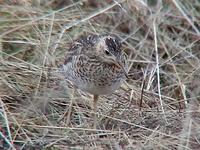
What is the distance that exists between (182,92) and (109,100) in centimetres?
57

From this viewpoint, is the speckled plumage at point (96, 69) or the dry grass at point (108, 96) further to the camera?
the dry grass at point (108, 96)

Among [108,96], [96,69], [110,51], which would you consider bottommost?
[108,96]

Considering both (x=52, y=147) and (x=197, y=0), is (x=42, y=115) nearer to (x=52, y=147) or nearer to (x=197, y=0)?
(x=52, y=147)

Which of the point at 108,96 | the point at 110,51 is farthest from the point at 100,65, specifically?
the point at 108,96

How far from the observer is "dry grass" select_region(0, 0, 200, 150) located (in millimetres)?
4207

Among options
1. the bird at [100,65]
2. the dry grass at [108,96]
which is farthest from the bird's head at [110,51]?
the dry grass at [108,96]

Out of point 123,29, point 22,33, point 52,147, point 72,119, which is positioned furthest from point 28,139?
point 123,29

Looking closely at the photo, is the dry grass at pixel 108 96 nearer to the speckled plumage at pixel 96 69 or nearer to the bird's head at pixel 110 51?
the speckled plumage at pixel 96 69

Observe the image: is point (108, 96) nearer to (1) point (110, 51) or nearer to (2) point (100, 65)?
(2) point (100, 65)

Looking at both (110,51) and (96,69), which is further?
(96,69)

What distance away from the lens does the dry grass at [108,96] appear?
13.8ft

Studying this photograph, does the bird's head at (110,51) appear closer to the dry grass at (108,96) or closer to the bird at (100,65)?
the bird at (100,65)

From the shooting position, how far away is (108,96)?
4906 millimetres

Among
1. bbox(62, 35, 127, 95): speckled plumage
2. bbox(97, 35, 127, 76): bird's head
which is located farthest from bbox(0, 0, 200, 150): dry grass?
bbox(97, 35, 127, 76): bird's head
